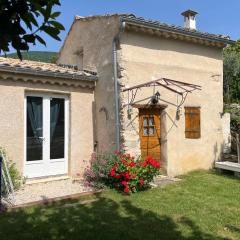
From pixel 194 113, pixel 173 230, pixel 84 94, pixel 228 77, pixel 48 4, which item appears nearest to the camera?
pixel 48 4

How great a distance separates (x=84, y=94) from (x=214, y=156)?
5493 mm

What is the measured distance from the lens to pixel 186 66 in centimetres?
1207

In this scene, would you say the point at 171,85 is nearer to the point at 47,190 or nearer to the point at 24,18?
the point at 47,190

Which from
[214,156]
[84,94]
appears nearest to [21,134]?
[84,94]

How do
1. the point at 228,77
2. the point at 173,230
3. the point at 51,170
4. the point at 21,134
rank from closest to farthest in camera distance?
1. the point at 173,230
2. the point at 21,134
3. the point at 51,170
4. the point at 228,77

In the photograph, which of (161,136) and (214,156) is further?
(214,156)

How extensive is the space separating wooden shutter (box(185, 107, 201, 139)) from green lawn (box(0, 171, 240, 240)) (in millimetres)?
2723

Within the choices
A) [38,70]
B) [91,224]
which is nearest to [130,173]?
[91,224]

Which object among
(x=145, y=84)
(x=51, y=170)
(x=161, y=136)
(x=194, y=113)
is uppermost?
(x=145, y=84)

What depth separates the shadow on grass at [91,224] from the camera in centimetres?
620

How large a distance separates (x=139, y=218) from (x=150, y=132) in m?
4.60

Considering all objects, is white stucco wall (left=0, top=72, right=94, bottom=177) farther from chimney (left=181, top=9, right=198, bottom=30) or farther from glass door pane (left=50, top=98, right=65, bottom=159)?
chimney (left=181, top=9, right=198, bottom=30)

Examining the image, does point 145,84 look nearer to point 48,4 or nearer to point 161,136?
point 161,136

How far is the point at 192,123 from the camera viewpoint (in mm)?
12109
